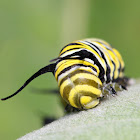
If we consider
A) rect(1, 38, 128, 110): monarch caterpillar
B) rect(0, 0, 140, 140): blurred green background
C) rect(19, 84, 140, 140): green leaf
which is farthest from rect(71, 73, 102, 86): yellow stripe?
rect(0, 0, 140, 140): blurred green background

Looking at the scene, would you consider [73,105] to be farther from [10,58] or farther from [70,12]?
[70,12]

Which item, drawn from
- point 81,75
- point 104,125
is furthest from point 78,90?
point 104,125

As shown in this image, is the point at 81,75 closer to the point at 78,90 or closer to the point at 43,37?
the point at 78,90

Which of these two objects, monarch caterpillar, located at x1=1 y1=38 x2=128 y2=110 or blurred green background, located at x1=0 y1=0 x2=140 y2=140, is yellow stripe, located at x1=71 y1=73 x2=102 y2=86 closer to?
monarch caterpillar, located at x1=1 y1=38 x2=128 y2=110

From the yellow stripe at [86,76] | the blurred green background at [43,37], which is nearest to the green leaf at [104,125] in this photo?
the yellow stripe at [86,76]

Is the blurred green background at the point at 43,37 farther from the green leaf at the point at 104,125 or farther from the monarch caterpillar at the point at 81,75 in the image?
the green leaf at the point at 104,125

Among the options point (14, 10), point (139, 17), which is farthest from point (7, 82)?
point (139, 17)
